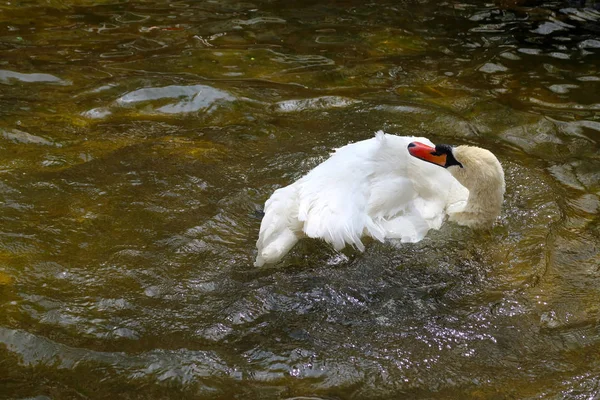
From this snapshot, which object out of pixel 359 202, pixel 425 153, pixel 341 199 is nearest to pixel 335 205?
pixel 341 199

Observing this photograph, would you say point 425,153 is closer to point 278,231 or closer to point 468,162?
point 468,162

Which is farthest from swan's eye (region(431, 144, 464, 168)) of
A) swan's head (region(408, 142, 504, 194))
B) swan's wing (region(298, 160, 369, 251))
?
swan's wing (region(298, 160, 369, 251))

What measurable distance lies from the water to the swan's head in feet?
1.29

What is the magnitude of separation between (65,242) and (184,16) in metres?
5.16

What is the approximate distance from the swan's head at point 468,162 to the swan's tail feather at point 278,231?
3.11ft

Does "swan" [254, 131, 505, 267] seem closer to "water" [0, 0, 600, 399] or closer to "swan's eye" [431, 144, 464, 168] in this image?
"swan's eye" [431, 144, 464, 168]

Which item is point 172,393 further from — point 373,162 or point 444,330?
point 373,162

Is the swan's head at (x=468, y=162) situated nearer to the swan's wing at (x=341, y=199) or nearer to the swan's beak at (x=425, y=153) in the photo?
the swan's beak at (x=425, y=153)

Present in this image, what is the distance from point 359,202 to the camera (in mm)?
4402

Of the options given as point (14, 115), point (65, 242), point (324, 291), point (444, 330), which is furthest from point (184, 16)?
point (444, 330)

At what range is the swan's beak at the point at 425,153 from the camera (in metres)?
4.68

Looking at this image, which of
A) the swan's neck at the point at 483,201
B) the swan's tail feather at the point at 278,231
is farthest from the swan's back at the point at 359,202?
the swan's neck at the point at 483,201

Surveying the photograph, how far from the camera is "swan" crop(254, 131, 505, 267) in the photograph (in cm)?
426

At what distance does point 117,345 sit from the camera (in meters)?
3.66
